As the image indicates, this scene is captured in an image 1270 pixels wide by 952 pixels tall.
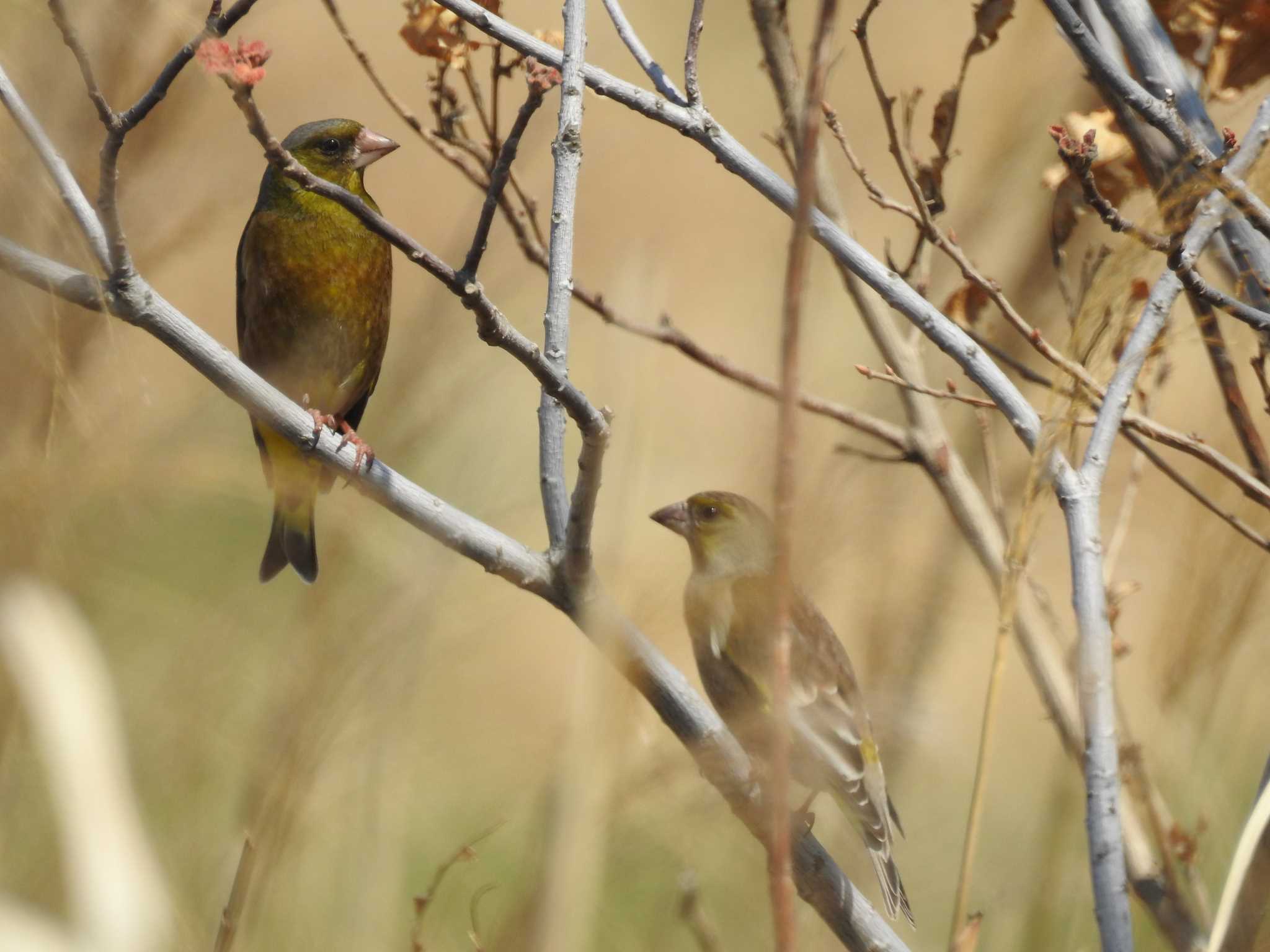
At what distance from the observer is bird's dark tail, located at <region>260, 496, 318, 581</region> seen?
434 centimetres

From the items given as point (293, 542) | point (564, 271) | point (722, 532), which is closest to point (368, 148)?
point (293, 542)

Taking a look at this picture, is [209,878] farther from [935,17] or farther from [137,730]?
[935,17]

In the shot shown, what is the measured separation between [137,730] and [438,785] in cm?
169

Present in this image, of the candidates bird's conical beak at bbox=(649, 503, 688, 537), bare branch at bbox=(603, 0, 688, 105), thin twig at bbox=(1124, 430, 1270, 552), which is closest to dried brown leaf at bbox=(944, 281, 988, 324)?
thin twig at bbox=(1124, 430, 1270, 552)

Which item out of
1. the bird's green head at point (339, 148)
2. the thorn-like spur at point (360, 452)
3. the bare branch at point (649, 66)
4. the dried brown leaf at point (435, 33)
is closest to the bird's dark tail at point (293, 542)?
the bird's green head at point (339, 148)

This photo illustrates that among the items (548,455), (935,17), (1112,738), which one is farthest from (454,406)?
(935,17)

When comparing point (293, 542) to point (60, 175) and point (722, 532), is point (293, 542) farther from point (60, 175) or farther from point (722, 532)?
point (60, 175)

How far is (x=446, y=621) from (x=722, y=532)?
1.89 metres

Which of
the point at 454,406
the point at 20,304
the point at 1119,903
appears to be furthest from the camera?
the point at 454,406

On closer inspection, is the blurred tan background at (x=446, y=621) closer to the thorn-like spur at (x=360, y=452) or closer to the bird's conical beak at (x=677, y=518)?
the thorn-like spur at (x=360, y=452)

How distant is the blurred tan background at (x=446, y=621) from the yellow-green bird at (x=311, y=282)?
0.87 feet

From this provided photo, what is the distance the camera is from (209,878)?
2561 millimetres

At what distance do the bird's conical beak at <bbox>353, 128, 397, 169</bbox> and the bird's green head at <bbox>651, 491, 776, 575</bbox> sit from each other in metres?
1.45

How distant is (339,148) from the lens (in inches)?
165
